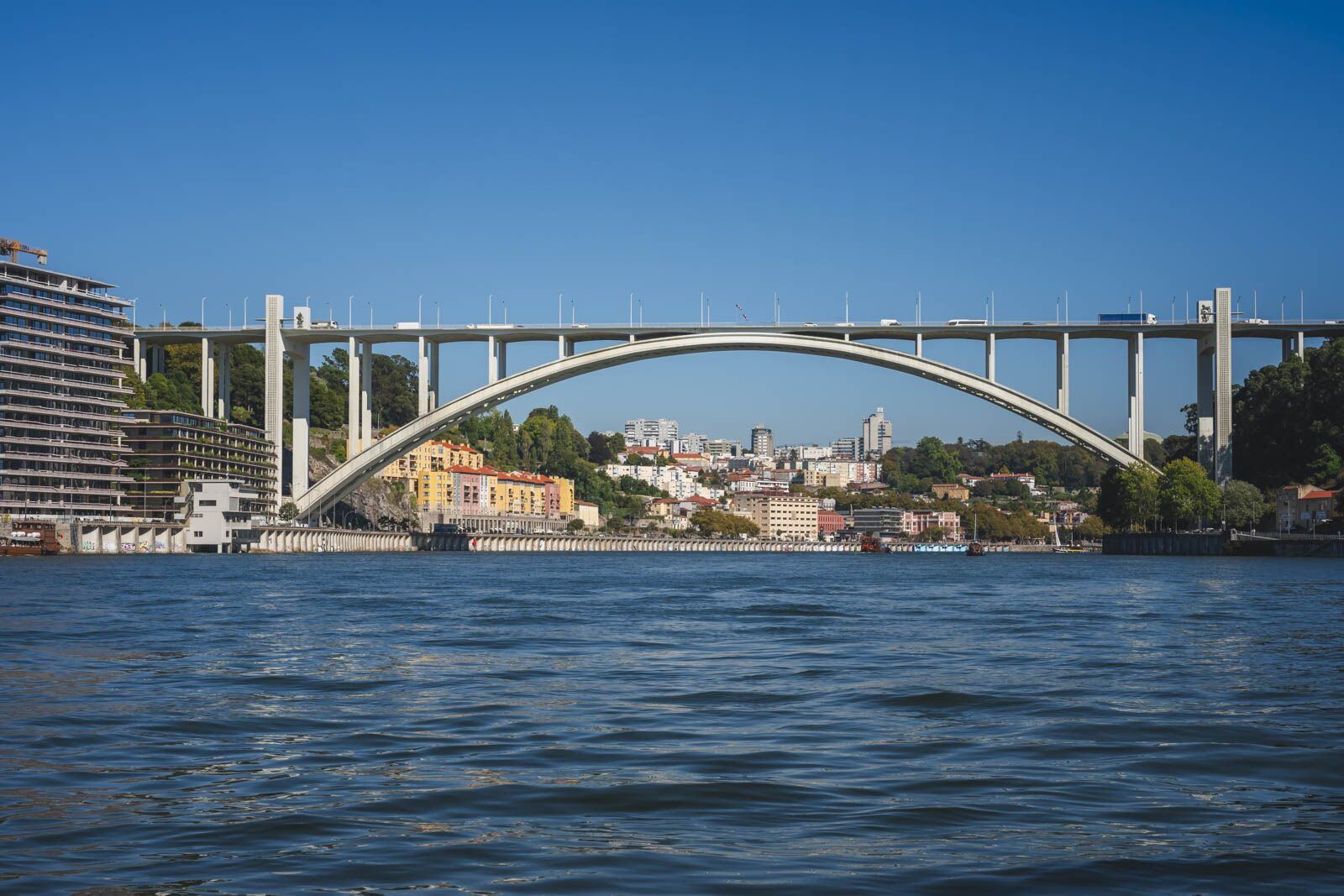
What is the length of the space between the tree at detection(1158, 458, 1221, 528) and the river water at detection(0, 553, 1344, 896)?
48838 mm

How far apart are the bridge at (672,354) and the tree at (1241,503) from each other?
56.3 inches

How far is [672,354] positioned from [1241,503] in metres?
25.9

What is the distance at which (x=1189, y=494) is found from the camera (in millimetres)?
64750

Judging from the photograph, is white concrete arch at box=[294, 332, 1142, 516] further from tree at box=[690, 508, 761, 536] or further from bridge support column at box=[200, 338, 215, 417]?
tree at box=[690, 508, 761, 536]

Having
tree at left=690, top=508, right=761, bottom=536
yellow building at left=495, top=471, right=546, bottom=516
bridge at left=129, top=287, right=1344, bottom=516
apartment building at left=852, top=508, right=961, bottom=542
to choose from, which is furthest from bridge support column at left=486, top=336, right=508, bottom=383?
apartment building at left=852, top=508, right=961, bottom=542

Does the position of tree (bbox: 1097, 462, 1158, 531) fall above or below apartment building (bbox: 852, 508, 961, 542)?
above

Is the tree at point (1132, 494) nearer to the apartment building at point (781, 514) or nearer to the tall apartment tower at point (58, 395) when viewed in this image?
the tall apartment tower at point (58, 395)

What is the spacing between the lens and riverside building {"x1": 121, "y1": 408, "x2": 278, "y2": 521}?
6725cm

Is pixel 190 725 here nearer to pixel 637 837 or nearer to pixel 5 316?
pixel 637 837

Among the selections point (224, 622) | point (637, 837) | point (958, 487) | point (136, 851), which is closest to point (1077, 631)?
point (224, 622)

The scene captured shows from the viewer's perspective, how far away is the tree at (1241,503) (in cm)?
6431

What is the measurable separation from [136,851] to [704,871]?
2.31 metres

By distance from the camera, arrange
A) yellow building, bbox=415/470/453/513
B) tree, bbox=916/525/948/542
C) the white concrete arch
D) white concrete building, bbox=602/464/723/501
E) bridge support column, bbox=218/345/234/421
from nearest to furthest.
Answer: the white concrete arch → bridge support column, bbox=218/345/234/421 → yellow building, bbox=415/470/453/513 → tree, bbox=916/525/948/542 → white concrete building, bbox=602/464/723/501

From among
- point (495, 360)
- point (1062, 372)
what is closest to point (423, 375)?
point (495, 360)
